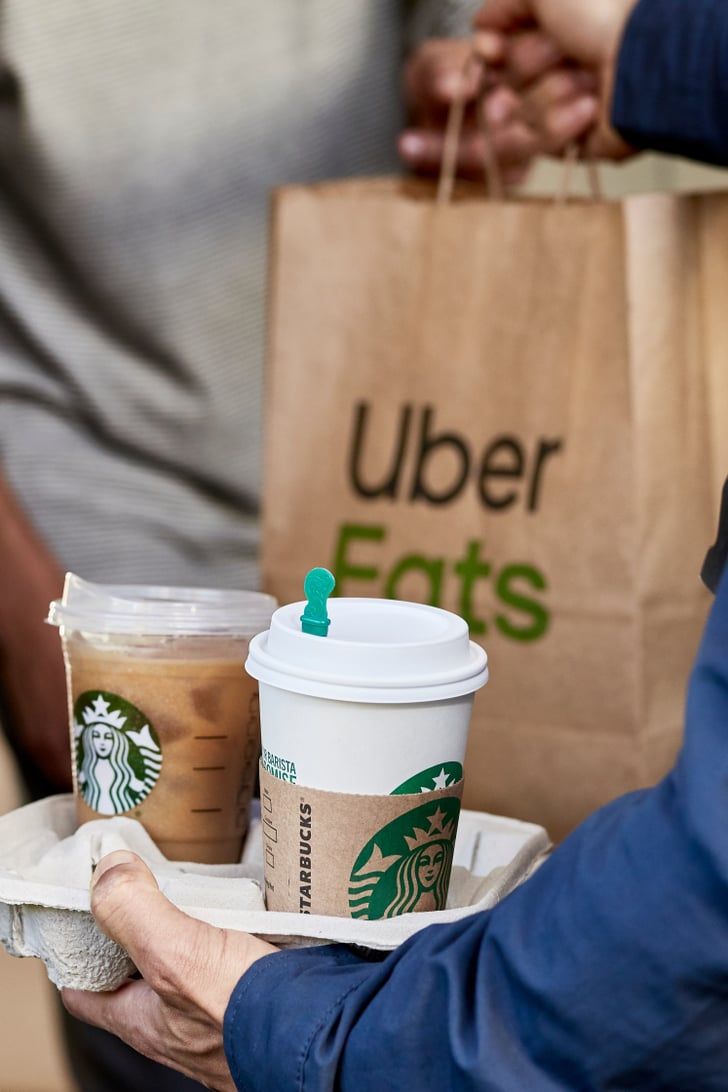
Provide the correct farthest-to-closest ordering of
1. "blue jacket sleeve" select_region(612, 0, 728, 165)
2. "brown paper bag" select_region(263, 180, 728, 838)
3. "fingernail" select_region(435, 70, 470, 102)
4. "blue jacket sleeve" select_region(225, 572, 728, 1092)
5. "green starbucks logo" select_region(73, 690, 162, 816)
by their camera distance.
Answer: "fingernail" select_region(435, 70, 470, 102)
"brown paper bag" select_region(263, 180, 728, 838)
"blue jacket sleeve" select_region(612, 0, 728, 165)
"green starbucks logo" select_region(73, 690, 162, 816)
"blue jacket sleeve" select_region(225, 572, 728, 1092)

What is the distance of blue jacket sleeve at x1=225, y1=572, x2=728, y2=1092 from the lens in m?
0.54

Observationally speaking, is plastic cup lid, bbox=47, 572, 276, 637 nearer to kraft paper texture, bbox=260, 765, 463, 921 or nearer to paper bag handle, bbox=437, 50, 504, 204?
kraft paper texture, bbox=260, 765, 463, 921

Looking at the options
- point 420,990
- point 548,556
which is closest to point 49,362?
point 548,556

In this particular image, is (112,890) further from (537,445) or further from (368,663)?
(537,445)

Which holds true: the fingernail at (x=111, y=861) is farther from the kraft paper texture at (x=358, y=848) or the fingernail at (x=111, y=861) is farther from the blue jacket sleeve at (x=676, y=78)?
the blue jacket sleeve at (x=676, y=78)

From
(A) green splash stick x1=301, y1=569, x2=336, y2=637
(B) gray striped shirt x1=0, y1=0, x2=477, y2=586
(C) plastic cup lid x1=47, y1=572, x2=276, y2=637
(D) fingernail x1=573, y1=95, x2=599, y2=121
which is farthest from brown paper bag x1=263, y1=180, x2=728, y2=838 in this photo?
(A) green splash stick x1=301, y1=569, x2=336, y2=637

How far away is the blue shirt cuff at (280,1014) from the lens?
624 mm

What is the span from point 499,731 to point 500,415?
13.0 inches

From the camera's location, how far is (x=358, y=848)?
711mm

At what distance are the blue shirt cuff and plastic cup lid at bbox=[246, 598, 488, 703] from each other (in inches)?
6.1

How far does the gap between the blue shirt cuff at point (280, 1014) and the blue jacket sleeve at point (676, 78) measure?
788 millimetres

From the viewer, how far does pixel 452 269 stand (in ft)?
4.13

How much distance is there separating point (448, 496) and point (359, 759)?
59cm

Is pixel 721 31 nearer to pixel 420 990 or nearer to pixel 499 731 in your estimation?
pixel 499 731
